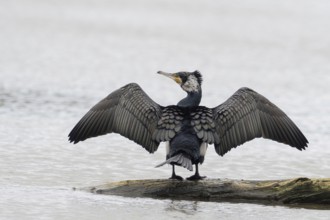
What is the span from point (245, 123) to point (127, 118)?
1.24 meters

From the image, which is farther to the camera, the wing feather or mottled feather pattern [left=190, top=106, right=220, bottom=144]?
the wing feather

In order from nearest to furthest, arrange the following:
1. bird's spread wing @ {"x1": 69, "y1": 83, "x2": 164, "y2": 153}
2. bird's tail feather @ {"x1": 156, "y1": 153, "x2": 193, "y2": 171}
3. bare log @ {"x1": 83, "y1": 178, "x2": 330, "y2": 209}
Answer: bird's tail feather @ {"x1": 156, "y1": 153, "x2": 193, "y2": 171} < bare log @ {"x1": 83, "y1": 178, "x2": 330, "y2": 209} < bird's spread wing @ {"x1": 69, "y1": 83, "x2": 164, "y2": 153}

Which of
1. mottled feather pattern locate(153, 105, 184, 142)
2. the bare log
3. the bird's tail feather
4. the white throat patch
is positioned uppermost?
the white throat patch

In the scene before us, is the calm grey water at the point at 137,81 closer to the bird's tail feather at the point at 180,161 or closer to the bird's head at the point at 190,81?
the bird's tail feather at the point at 180,161

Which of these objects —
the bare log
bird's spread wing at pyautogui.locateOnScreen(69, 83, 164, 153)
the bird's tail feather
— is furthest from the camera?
bird's spread wing at pyautogui.locateOnScreen(69, 83, 164, 153)

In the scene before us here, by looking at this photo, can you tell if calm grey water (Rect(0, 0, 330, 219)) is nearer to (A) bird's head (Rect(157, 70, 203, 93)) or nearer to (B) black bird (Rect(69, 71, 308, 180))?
(B) black bird (Rect(69, 71, 308, 180))

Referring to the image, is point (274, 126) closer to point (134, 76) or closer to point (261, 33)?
point (134, 76)

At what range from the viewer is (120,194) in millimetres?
9906

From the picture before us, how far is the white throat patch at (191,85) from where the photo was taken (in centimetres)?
1022

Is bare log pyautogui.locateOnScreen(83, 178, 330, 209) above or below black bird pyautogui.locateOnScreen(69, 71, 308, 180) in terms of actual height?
below

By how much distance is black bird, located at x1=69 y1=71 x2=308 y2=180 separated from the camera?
9.91 m

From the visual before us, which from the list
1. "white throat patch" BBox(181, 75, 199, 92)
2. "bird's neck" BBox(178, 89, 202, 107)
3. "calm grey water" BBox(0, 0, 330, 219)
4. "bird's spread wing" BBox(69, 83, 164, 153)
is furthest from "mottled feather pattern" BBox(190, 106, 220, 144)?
"calm grey water" BBox(0, 0, 330, 219)

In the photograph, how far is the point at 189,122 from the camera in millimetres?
9922

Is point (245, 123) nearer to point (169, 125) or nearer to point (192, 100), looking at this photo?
point (192, 100)
